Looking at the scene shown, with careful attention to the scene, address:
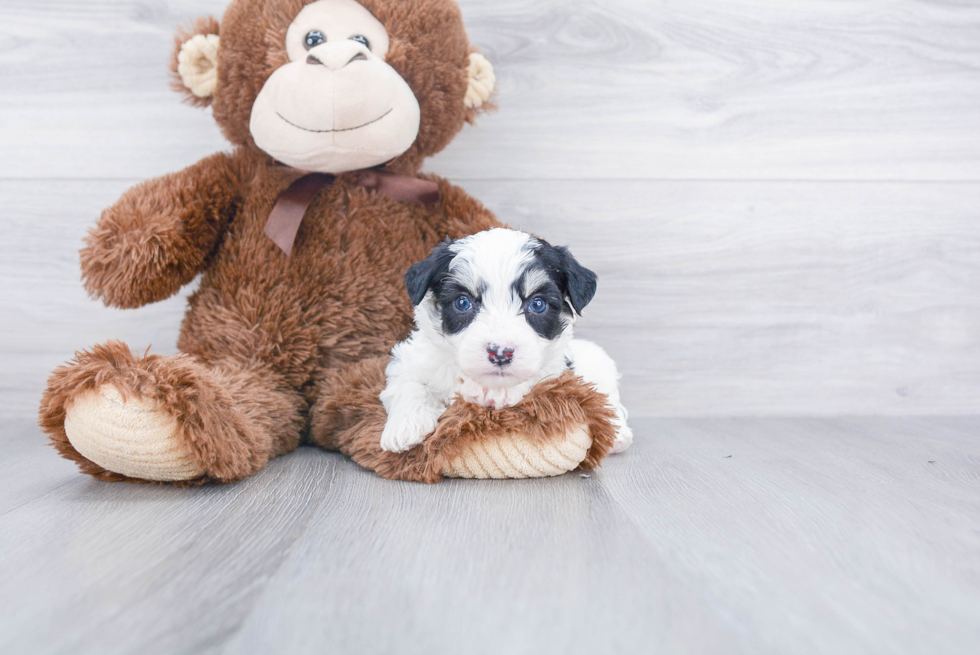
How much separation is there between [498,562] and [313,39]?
3.47 feet

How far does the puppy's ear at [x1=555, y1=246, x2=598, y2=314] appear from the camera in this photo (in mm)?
1126

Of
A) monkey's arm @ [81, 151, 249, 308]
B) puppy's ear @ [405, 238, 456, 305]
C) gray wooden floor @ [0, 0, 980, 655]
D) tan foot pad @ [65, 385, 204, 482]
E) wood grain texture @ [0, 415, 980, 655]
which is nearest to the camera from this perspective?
wood grain texture @ [0, 415, 980, 655]

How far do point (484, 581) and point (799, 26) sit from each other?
5.49 ft

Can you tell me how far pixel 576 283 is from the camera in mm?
1127

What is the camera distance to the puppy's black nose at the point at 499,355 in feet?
3.37

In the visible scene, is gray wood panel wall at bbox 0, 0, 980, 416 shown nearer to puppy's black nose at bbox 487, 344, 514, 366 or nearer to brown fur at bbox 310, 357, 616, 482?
brown fur at bbox 310, 357, 616, 482

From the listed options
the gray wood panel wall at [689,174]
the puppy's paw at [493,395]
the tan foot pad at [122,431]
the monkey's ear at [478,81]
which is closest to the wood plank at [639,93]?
the gray wood panel wall at [689,174]

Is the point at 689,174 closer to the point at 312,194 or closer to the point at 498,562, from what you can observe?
the point at 312,194

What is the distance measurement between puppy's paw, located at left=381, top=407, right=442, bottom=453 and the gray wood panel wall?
2.46 feet

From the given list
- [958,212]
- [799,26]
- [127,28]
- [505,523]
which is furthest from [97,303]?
[958,212]

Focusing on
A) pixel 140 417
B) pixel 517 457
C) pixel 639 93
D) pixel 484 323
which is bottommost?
pixel 517 457

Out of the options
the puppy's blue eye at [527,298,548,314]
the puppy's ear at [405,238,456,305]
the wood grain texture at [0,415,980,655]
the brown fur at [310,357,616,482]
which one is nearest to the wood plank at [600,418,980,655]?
the wood grain texture at [0,415,980,655]

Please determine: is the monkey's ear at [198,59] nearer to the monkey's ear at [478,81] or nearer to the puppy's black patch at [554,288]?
the monkey's ear at [478,81]

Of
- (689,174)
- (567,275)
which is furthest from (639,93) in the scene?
(567,275)
